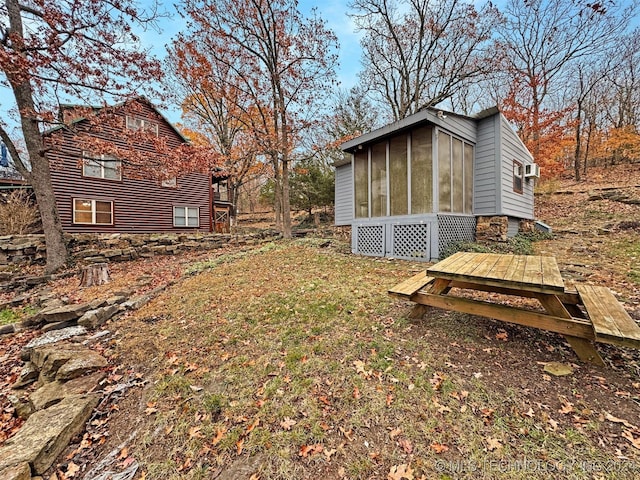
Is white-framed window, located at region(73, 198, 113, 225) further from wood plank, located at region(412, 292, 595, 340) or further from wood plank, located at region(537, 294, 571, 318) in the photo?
wood plank, located at region(537, 294, 571, 318)

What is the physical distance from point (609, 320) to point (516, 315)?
1.94ft

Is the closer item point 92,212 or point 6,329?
point 6,329

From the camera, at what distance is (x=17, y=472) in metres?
1.58

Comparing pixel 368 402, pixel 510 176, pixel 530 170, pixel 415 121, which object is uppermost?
pixel 415 121

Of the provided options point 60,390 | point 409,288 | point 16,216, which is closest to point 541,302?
point 409,288

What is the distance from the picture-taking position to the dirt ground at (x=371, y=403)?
1.67 metres

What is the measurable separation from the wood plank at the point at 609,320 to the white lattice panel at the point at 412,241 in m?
3.96

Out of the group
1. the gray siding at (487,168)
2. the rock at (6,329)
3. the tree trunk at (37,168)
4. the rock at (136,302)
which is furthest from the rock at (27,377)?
the gray siding at (487,168)

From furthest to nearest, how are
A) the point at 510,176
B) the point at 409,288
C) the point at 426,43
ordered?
the point at 426,43
the point at 510,176
the point at 409,288

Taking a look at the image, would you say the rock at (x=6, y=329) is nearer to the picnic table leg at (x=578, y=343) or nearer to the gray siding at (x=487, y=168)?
the picnic table leg at (x=578, y=343)

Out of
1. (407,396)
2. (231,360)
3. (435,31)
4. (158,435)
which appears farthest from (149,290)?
(435,31)

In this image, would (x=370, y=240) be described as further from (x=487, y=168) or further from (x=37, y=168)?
(x=37, y=168)

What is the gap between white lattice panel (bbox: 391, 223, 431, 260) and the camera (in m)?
6.68

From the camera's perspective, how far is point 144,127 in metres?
13.7
